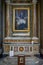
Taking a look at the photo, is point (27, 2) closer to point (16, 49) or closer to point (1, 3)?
point (1, 3)

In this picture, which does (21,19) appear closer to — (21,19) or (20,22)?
(21,19)

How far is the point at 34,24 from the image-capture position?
23.1ft

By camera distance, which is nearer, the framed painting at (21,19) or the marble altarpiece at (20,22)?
the marble altarpiece at (20,22)

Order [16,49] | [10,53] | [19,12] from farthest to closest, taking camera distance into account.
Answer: [19,12] < [16,49] < [10,53]

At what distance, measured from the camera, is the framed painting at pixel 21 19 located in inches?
285

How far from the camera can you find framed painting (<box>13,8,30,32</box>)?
723 cm

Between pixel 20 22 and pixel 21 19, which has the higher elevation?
pixel 21 19

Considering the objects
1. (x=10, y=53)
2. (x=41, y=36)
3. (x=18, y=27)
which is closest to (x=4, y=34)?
(x=18, y=27)

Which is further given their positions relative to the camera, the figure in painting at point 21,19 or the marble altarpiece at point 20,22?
the figure in painting at point 21,19

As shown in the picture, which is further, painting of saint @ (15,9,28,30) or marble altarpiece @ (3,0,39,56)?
painting of saint @ (15,9,28,30)

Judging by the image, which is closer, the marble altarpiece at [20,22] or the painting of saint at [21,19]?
the marble altarpiece at [20,22]

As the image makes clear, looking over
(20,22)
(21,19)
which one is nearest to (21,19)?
(21,19)

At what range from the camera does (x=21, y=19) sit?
23.8 ft

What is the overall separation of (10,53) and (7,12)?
1.94m
